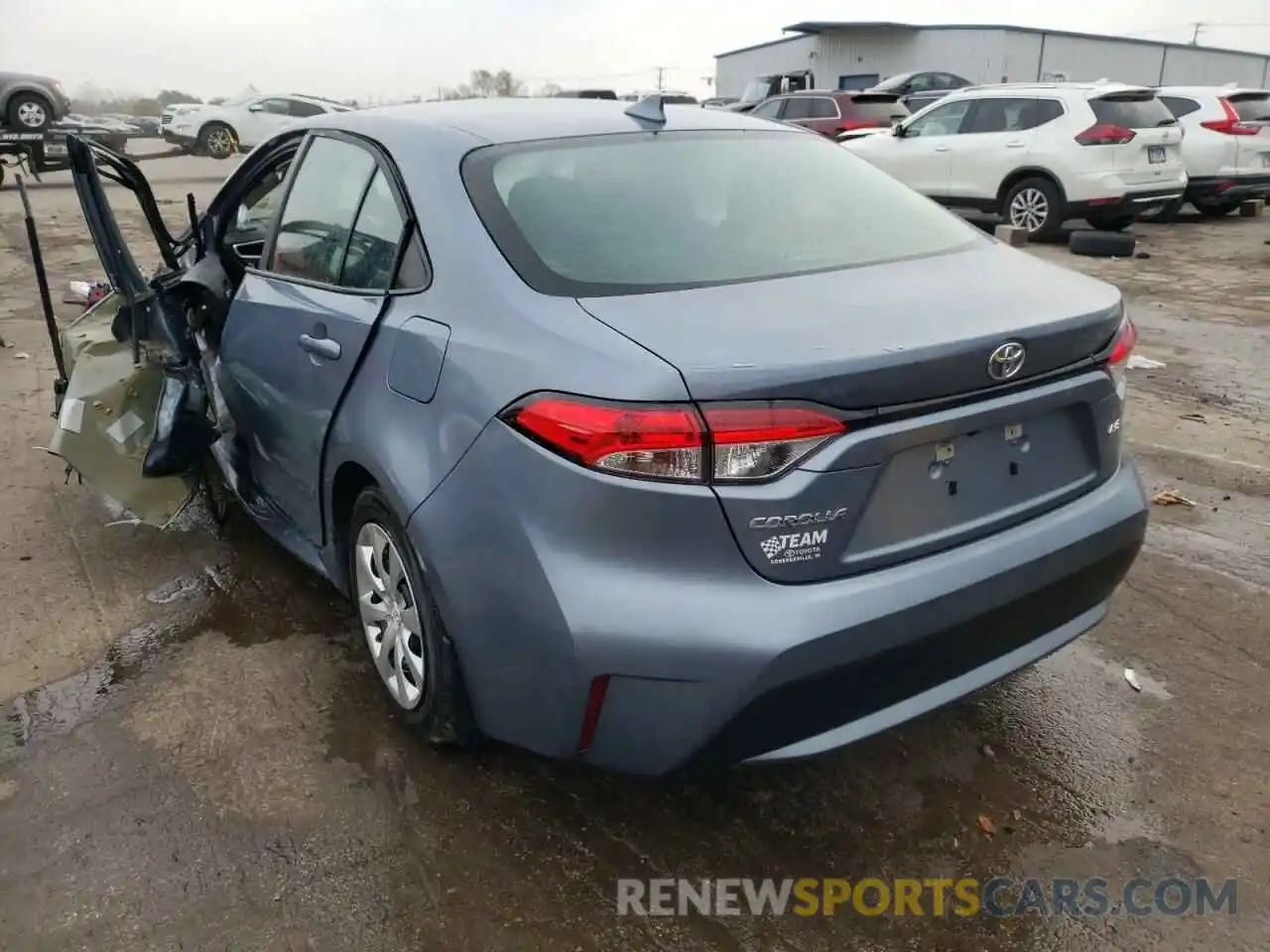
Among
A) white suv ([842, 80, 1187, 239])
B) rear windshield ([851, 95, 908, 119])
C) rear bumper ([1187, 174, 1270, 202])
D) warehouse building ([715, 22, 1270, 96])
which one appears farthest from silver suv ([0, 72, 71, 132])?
warehouse building ([715, 22, 1270, 96])

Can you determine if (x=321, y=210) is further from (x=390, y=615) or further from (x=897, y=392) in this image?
(x=897, y=392)

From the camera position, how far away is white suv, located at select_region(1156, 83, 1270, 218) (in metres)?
13.0

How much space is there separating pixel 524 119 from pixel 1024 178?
10446 millimetres

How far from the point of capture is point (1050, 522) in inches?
94.4

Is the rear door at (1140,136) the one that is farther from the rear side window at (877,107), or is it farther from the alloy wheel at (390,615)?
the alloy wheel at (390,615)

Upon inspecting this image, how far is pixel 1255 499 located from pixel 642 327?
3.65 metres

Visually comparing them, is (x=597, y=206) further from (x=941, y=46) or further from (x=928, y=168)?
(x=941, y=46)

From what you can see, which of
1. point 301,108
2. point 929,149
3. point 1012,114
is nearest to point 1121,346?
point 1012,114

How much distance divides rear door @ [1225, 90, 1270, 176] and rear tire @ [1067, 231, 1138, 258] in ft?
10.5

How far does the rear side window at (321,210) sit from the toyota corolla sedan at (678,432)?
0.02 m

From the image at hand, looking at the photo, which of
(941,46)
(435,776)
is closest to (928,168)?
(435,776)

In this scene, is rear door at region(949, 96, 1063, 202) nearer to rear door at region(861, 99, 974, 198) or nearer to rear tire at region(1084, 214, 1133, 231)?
rear door at region(861, 99, 974, 198)

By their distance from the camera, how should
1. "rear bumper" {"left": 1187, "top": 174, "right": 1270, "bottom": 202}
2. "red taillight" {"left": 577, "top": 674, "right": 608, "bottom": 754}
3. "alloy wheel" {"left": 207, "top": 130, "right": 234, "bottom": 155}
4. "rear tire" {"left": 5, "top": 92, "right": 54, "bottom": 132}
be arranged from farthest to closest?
1. "alloy wheel" {"left": 207, "top": 130, "right": 234, "bottom": 155}
2. "rear tire" {"left": 5, "top": 92, "right": 54, "bottom": 132}
3. "rear bumper" {"left": 1187, "top": 174, "right": 1270, "bottom": 202}
4. "red taillight" {"left": 577, "top": 674, "right": 608, "bottom": 754}

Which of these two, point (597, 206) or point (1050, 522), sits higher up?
point (597, 206)
